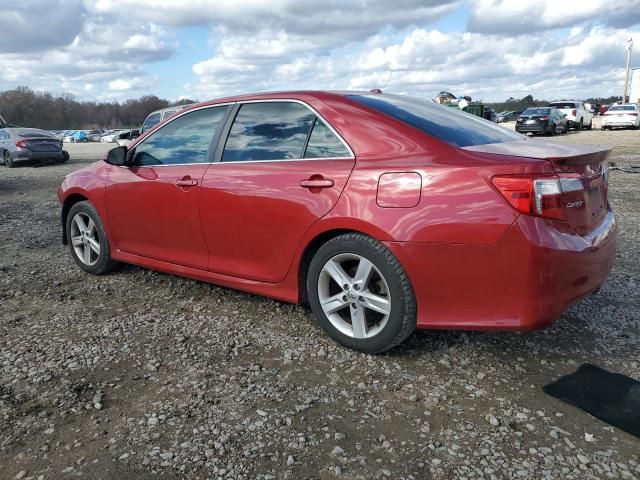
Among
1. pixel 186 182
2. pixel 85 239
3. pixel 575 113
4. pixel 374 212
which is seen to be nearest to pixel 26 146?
pixel 85 239

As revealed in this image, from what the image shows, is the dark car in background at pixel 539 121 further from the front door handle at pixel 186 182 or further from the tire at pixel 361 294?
the tire at pixel 361 294

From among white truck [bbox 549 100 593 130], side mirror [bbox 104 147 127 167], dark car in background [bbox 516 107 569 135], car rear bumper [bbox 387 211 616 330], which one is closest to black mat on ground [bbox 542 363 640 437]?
car rear bumper [bbox 387 211 616 330]

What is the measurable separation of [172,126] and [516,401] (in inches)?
128

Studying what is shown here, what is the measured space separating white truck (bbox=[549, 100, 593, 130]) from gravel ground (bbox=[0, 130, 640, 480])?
30.4m

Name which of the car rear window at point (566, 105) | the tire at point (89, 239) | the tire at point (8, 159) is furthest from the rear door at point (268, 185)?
the car rear window at point (566, 105)

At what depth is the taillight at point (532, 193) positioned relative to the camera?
2789mm

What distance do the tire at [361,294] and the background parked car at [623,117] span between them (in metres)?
33.8

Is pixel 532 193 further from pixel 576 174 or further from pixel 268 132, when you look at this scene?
pixel 268 132

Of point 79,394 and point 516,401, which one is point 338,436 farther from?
point 79,394

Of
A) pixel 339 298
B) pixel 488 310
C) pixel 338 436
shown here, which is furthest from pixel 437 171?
pixel 338 436

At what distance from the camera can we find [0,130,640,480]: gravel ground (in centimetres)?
240

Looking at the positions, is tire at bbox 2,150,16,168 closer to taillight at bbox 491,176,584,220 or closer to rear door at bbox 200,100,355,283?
rear door at bbox 200,100,355,283

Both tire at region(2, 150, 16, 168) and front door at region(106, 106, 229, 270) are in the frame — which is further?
tire at region(2, 150, 16, 168)

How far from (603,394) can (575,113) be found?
32890mm
